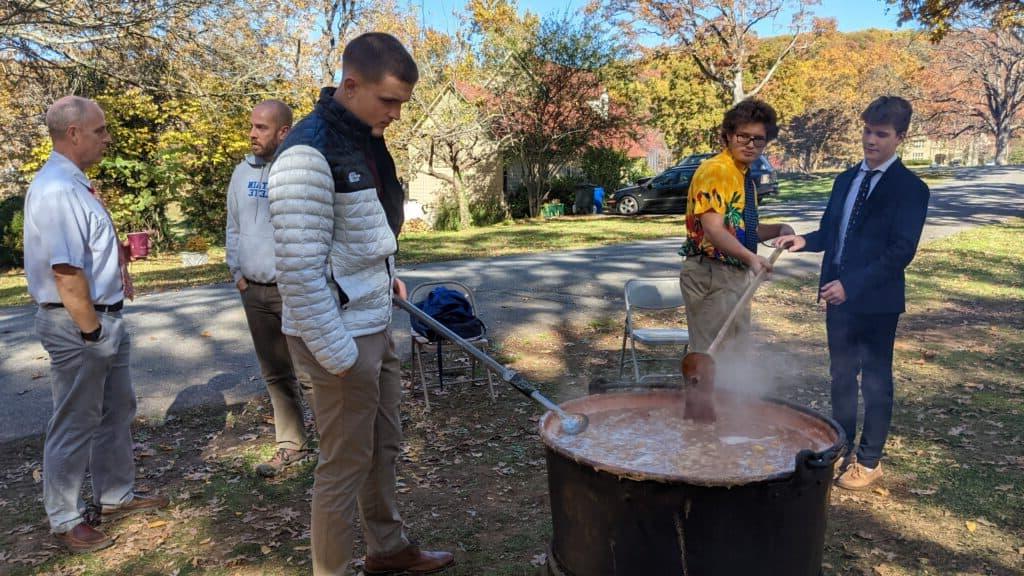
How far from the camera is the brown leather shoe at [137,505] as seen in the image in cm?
381

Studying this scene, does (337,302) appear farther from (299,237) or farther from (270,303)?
(270,303)

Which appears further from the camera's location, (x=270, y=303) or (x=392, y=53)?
(x=270, y=303)

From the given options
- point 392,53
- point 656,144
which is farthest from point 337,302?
point 656,144

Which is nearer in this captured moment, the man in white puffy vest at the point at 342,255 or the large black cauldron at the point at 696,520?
the large black cauldron at the point at 696,520

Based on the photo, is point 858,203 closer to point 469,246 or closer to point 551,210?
point 469,246

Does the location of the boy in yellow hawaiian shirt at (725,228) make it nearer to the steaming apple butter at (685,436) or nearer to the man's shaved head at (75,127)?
the steaming apple butter at (685,436)

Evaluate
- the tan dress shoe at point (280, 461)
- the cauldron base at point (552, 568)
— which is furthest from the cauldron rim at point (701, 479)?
the tan dress shoe at point (280, 461)

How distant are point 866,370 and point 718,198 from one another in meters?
1.40

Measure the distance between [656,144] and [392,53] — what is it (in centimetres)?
4761

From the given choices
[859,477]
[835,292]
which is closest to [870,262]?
[835,292]

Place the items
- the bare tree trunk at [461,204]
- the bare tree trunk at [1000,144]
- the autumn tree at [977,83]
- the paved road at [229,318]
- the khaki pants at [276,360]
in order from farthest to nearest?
the bare tree trunk at [1000,144] < the autumn tree at [977,83] < the bare tree trunk at [461,204] < the paved road at [229,318] < the khaki pants at [276,360]

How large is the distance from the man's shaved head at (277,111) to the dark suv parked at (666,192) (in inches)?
793

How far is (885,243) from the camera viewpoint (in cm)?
359

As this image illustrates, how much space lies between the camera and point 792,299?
9.45m
